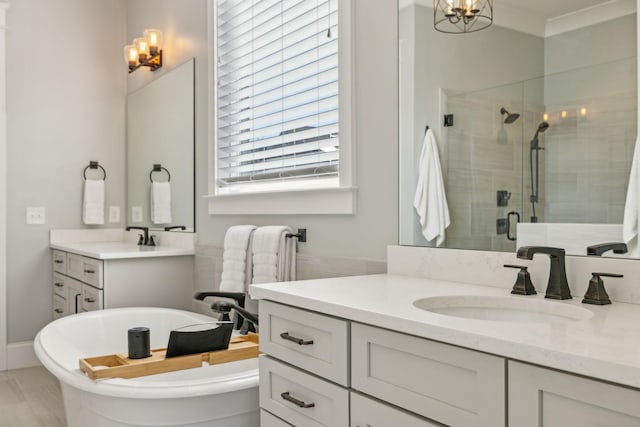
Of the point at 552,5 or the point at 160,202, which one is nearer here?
the point at 552,5

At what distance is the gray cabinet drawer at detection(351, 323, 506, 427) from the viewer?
1.01 meters

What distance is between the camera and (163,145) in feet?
12.7

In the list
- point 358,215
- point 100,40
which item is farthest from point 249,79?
point 100,40

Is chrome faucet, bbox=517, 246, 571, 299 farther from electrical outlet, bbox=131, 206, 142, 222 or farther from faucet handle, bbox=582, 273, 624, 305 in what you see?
electrical outlet, bbox=131, 206, 142, 222

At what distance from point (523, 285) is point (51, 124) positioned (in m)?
3.80

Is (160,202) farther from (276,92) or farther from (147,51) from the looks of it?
(276,92)

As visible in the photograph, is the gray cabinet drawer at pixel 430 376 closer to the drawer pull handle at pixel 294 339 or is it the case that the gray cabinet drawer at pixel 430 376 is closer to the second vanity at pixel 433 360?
the second vanity at pixel 433 360

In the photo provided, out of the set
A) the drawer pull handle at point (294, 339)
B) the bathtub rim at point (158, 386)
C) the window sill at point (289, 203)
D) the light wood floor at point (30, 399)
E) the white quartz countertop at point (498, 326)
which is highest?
the window sill at point (289, 203)

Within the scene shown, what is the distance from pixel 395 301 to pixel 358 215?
2.88 ft

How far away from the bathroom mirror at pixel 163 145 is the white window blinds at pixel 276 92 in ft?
1.41

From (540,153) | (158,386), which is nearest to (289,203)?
(158,386)

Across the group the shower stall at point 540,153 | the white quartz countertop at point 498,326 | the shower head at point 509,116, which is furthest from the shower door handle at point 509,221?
the shower head at point 509,116

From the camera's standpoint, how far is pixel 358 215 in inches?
88.3

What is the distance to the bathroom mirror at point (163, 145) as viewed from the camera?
3.54 metres
